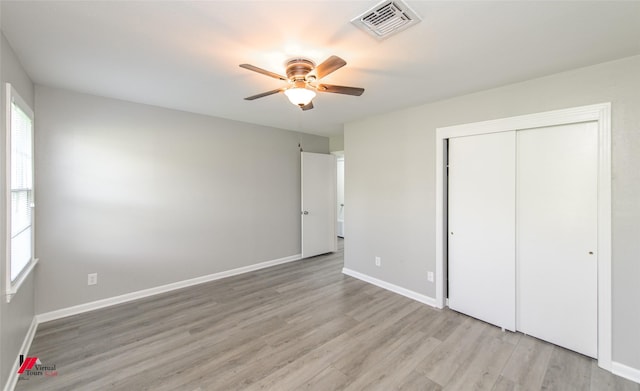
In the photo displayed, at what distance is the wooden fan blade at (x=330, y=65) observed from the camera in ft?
5.45

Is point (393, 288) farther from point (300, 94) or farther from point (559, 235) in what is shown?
point (300, 94)

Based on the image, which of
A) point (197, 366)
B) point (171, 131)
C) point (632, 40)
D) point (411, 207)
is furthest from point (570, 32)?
point (171, 131)

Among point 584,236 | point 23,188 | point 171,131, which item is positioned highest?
point 171,131

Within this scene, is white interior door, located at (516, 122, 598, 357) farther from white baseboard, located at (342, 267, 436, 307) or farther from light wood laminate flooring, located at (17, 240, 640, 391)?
white baseboard, located at (342, 267, 436, 307)

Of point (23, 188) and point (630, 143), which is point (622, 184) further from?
point (23, 188)

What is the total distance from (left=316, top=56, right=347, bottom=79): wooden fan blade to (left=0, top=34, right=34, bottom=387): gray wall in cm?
213

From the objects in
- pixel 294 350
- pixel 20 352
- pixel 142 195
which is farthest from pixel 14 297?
pixel 294 350

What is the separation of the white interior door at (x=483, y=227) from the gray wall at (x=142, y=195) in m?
2.92

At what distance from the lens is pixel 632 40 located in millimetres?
1804

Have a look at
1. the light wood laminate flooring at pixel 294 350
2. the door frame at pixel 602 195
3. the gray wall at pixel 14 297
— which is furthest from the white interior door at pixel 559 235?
the gray wall at pixel 14 297

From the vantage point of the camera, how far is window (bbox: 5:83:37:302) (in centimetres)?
183

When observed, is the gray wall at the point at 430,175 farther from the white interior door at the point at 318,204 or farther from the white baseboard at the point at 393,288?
the white interior door at the point at 318,204

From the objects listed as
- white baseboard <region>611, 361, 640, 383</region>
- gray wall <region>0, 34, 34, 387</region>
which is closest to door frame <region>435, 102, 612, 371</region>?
white baseboard <region>611, 361, 640, 383</region>

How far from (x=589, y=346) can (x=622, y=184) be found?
54.6 inches
